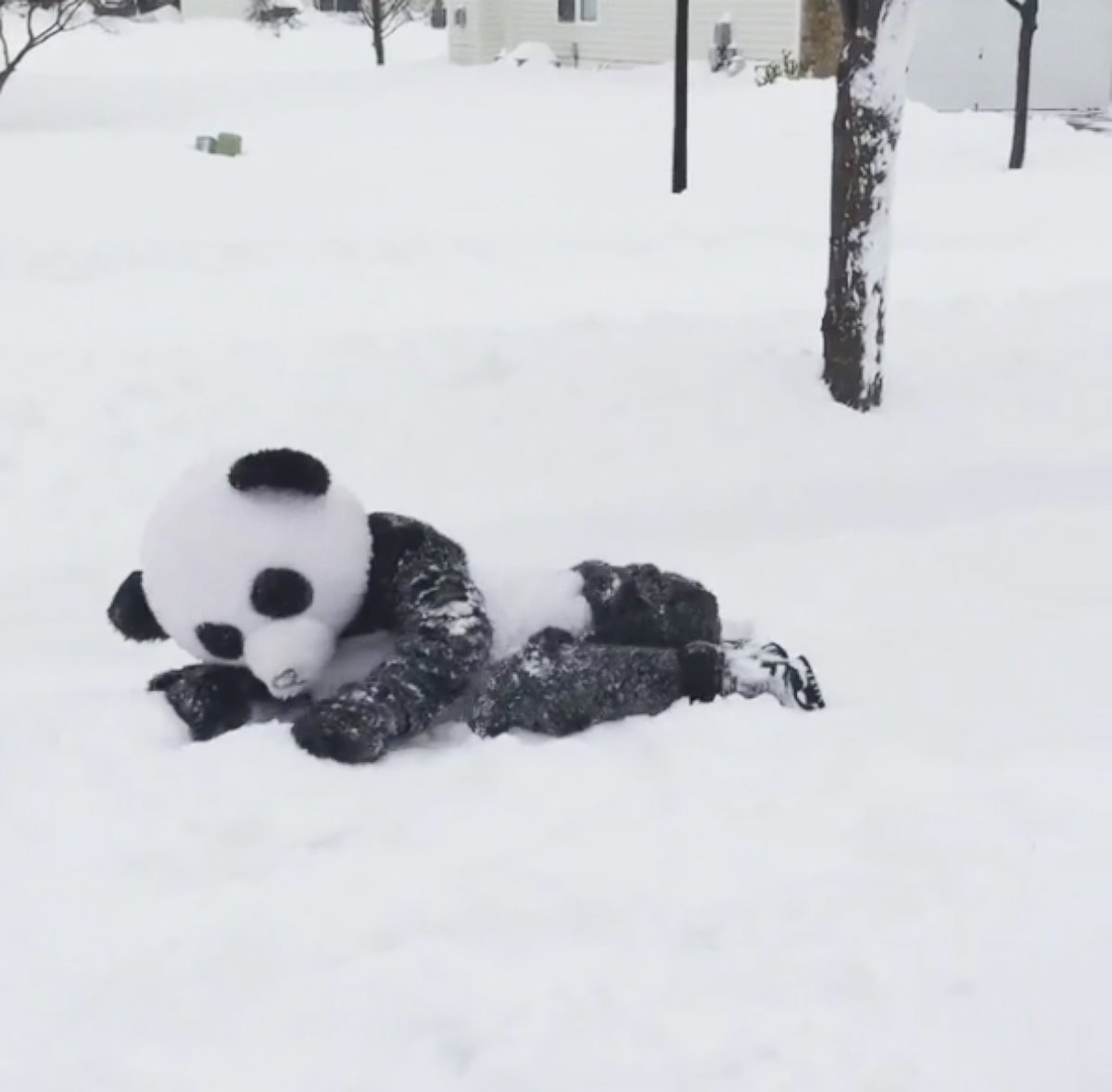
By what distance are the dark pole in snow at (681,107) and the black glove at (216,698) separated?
9896 millimetres

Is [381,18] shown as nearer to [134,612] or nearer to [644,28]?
[644,28]

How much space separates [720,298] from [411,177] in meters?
6.74

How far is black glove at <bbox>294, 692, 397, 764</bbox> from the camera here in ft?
10.6

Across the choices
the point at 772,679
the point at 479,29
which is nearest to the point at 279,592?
the point at 772,679

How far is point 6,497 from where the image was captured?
19.4 feet

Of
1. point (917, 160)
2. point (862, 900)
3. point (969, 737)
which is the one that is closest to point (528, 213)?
point (917, 160)

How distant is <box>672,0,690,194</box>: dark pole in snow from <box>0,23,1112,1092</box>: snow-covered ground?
0.30 metres

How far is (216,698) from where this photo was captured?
355 centimetres

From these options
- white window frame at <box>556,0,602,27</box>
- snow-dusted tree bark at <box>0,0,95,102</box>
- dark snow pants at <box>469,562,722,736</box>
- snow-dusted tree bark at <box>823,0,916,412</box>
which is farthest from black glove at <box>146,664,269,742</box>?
white window frame at <box>556,0,602,27</box>

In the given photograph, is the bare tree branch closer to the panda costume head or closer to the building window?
the building window

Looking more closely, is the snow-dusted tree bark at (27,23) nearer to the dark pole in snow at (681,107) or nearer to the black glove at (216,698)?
the dark pole in snow at (681,107)

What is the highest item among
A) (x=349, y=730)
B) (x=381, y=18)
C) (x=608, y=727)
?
(x=381, y=18)

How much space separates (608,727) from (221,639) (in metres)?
1.00

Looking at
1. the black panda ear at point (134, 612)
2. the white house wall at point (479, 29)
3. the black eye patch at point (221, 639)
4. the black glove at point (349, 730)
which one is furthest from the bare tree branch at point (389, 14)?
the black glove at point (349, 730)
